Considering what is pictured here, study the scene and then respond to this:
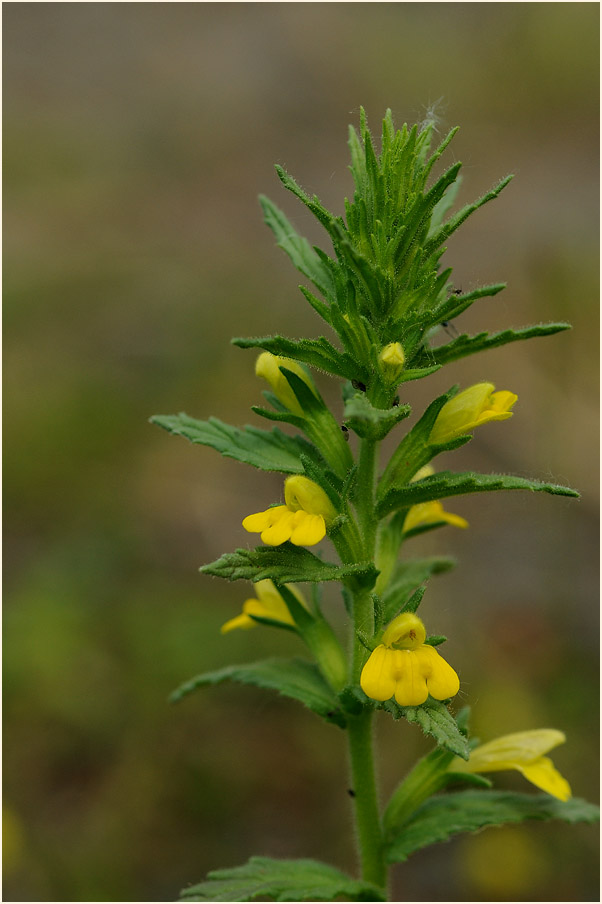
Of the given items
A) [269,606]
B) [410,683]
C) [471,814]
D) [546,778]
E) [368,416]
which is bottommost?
[471,814]

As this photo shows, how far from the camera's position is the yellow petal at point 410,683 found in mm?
1869

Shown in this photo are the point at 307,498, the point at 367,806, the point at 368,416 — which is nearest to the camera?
the point at 368,416

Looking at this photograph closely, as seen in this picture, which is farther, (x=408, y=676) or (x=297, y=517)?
(x=297, y=517)

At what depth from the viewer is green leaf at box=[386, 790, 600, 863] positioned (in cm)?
232

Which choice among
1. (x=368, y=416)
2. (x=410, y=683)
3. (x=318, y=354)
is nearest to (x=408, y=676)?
(x=410, y=683)

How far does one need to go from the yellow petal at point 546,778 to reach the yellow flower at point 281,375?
1.29 metres

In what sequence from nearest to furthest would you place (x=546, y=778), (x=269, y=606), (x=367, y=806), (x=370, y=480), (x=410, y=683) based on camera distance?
1. (x=410, y=683)
2. (x=370, y=480)
3. (x=367, y=806)
4. (x=546, y=778)
5. (x=269, y=606)

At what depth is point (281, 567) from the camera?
78.7 inches

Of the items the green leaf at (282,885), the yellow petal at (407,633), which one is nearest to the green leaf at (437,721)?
the yellow petal at (407,633)

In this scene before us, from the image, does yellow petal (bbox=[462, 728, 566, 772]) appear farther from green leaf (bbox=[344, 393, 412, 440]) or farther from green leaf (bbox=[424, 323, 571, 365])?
green leaf (bbox=[424, 323, 571, 365])

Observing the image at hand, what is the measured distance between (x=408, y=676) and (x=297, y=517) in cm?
47

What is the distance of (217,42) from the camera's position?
17422mm

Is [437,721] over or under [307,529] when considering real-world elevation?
under

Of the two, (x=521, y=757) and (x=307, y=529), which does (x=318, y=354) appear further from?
(x=521, y=757)
